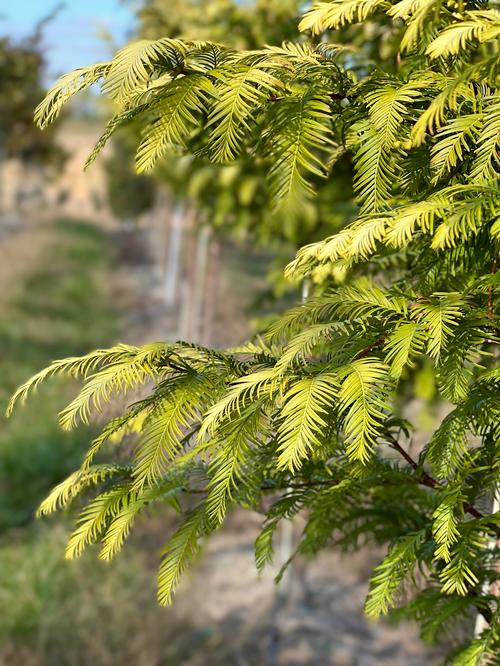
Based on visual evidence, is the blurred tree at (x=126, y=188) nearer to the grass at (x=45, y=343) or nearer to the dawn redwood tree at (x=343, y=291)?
the grass at (x=45, y=343)

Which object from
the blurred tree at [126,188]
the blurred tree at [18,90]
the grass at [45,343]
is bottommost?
the grass at [45,343]

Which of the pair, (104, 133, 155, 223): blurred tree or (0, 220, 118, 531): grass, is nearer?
(0, 220, 118, 531): grass

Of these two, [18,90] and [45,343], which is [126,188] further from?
[45,343]

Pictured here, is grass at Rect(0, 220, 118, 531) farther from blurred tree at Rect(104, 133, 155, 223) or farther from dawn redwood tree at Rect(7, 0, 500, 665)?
dawn redwood tree at Rect(7, 0, 500, 665)

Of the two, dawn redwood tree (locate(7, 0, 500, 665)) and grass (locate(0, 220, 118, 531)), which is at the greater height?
dawn redwood tree (locate(7, 0, 500, 665))

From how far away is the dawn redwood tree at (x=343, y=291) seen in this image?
139 cm

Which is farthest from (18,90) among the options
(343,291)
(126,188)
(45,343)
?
(343,291)

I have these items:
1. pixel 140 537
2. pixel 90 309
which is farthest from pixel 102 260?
→ pixel 140 537

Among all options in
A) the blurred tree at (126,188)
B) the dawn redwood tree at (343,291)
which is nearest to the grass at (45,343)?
the blurred tree at (126,188)

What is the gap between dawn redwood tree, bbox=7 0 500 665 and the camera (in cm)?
139

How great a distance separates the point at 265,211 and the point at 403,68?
3.18 metres

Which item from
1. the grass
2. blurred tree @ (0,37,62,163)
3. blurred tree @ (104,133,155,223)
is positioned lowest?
the grass

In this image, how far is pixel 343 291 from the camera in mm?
1650

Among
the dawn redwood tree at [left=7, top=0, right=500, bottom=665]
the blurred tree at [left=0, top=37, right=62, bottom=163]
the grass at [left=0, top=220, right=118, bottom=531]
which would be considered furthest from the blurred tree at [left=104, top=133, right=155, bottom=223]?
the dawn redwood tree at [left=7, top=0, right=500, bottom=665]
